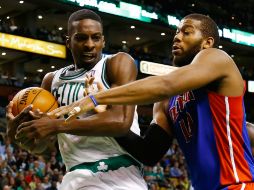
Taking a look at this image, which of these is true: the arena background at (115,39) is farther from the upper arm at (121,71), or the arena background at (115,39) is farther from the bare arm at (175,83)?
the bare arm at (175,83)

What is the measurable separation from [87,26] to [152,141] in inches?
41.6

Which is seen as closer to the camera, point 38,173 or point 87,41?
point 87,41

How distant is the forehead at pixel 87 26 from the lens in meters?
4.21

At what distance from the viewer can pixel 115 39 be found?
3484 cm

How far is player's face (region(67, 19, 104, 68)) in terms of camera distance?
4.20 metres

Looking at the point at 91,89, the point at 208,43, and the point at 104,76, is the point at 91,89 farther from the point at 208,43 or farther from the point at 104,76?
the point at 208,43

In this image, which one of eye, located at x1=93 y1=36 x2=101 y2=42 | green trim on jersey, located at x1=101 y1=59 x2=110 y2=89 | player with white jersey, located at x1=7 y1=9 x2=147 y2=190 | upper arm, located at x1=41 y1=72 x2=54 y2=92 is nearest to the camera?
player with white jersey, located at x1=7 y1=9 x2=147 y2=190

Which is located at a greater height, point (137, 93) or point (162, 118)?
point (137, 93)

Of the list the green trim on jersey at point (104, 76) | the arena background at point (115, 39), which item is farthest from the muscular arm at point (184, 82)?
the arena background at point (115, 39)

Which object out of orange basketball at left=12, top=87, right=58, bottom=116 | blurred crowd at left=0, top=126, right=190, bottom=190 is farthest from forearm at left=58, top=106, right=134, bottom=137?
blurred crowd at left=0, top=126, right=190, bottom=190

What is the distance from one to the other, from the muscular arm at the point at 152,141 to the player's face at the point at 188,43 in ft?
1.87

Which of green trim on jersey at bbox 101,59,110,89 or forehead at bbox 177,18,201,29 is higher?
forehead at bbox 177,18,201,29

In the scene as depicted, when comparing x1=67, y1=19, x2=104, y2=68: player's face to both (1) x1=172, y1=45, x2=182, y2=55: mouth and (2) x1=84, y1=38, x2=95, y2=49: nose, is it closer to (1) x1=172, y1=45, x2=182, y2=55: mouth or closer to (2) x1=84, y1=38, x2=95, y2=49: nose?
(2) x1=84, y1=38, x2=95, y2=49: nose

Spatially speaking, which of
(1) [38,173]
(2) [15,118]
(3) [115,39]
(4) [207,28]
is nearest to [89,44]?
(2) [15,118]
